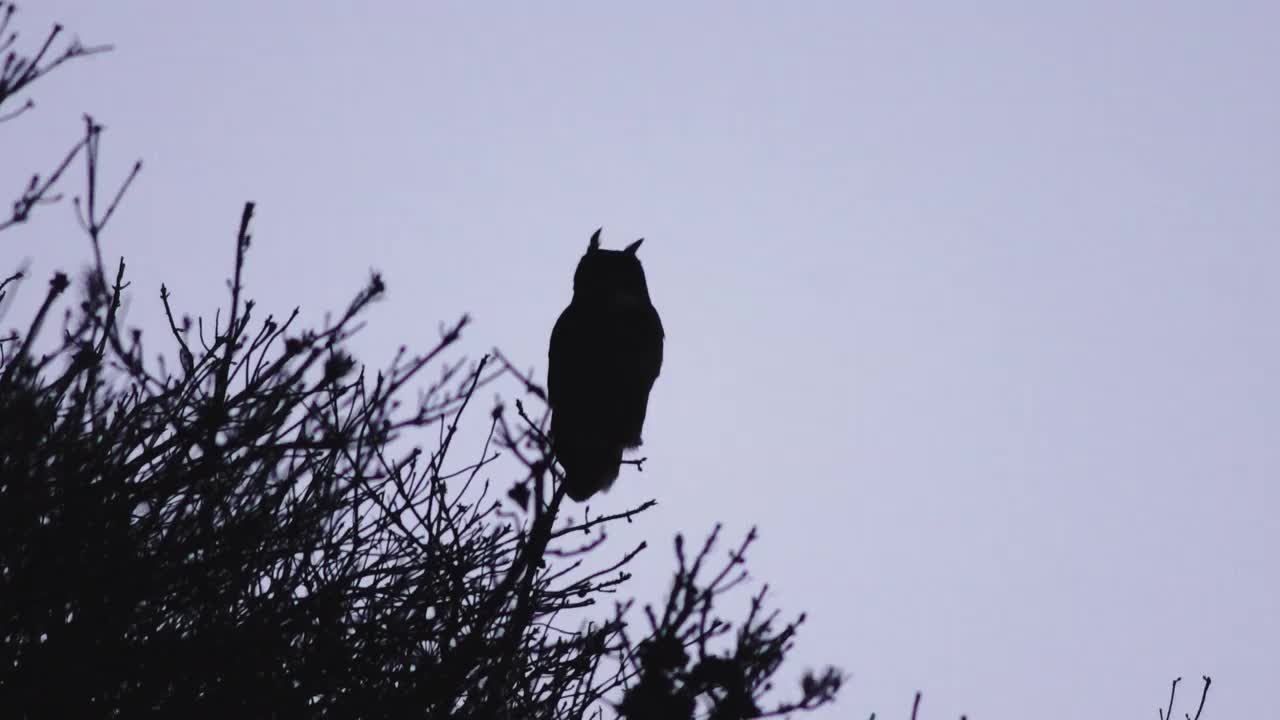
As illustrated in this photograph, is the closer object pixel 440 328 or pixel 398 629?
pixel 440 328

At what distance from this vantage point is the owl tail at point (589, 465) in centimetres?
594

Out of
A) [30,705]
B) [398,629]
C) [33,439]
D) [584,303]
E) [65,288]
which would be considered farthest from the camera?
[584,303]

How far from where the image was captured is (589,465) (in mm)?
5953

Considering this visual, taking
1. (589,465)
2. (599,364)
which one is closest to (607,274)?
(599,364)

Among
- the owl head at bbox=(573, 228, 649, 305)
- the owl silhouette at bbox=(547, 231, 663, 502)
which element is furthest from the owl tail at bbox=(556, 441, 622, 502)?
the owl head at bbox=(573, 228, 649, 305)

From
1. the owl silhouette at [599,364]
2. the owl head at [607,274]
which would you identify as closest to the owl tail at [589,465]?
the owl silhouette at [599,364]

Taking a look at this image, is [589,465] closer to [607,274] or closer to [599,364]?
[599,364]

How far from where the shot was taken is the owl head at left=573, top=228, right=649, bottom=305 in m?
6.00

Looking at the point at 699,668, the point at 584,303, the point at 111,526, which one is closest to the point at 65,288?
the point at 111,526

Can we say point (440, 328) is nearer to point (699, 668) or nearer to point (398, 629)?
point (699, 668)

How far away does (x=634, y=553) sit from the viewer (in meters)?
3.43

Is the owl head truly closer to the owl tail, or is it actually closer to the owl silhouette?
the owl silhouette

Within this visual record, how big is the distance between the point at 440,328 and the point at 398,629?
2.15 meters

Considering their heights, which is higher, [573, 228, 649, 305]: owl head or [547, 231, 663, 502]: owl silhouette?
[573, 228, 649, 305]: owl head
